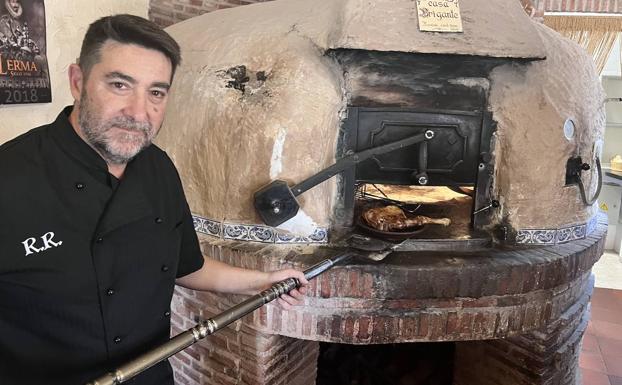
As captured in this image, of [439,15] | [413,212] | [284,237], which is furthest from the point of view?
[413,212]

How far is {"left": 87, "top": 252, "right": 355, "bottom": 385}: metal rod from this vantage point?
1.00 m

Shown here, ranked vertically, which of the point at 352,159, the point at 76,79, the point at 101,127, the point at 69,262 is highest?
the point at 76,79

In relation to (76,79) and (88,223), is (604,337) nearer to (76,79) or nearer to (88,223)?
(88,223)

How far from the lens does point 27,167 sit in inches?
43.5

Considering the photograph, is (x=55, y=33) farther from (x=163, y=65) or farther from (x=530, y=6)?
(x=530, y=6)

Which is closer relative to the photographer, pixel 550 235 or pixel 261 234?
pixel 261 234

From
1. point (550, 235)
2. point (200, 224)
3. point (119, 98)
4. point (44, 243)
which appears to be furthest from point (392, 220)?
point (44, 243)

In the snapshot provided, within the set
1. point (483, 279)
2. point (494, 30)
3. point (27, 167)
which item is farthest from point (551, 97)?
point (27, 167)

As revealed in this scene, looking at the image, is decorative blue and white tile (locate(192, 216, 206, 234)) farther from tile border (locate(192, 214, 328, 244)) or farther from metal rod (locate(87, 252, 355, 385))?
metal rod (locate(87, 252, 355, 385))

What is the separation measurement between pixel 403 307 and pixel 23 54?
1.98 m

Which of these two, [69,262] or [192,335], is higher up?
[69,262]

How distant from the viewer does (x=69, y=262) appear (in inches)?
43.5

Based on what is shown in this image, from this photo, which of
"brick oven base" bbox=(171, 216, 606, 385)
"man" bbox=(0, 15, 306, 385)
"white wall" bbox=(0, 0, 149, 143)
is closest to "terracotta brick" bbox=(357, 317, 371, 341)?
"brick oven base" bbox=(171, 216, 606, 385)

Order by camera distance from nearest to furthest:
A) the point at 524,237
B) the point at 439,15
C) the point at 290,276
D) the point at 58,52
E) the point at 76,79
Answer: the point at 76,79 < the point at 290,276 < the point at 439,15 < the point at 524,237 < the point at 58,52
